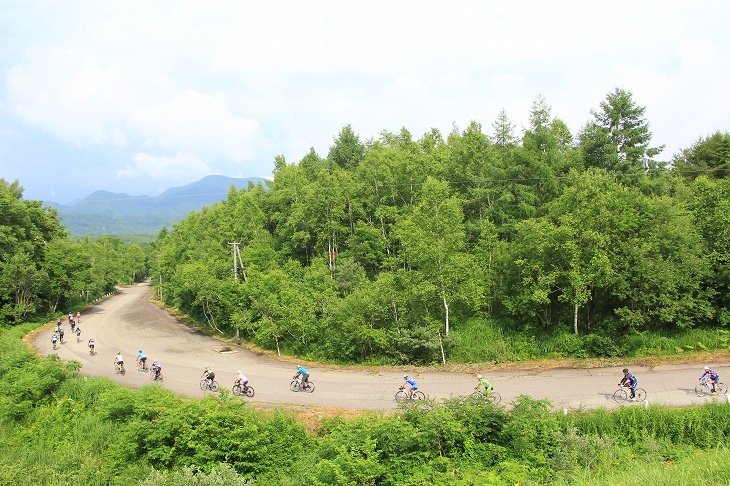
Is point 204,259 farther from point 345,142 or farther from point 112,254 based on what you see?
point 112,254

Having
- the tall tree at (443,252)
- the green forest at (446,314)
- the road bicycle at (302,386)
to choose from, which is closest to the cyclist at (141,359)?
the green forest at (446,314)

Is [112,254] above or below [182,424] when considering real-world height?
above

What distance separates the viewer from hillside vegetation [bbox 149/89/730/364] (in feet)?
69.1

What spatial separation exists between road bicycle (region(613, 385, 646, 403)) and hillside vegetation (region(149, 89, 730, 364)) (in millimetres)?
5015

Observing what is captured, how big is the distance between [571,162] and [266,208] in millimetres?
31752

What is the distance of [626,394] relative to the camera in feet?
52.0

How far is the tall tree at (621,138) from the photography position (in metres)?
27.0

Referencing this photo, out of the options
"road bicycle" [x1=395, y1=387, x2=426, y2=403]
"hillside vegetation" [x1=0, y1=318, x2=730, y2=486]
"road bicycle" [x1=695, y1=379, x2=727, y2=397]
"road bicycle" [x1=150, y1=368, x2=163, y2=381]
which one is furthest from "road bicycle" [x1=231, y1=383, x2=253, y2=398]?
"road bicycle" [x1=695, y1=379, x2=727, y2=397]

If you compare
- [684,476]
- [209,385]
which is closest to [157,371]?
[209,385]

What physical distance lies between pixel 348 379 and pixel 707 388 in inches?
596

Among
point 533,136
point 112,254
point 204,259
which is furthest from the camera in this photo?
point 112,254

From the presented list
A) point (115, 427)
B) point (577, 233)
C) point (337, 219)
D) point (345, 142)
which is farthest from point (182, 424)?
point (345, 142)

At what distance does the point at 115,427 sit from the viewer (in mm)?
17172

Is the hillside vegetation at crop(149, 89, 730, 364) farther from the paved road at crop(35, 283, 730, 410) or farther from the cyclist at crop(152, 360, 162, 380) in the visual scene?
the cyclist at crop(152, 360, 162, 380)
